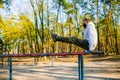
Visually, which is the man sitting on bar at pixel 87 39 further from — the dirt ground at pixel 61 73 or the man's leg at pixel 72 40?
the dirt ground at pixel 61 73

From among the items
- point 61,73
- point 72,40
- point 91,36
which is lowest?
point 61,73

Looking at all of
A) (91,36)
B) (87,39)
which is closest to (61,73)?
(87,39)

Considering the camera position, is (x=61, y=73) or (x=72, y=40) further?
(x=61, y=73)

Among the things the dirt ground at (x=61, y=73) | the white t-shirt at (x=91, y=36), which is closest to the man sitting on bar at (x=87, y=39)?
the white t-shirt at (x=91, y=36)

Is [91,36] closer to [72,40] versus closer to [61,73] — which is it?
[72,40]

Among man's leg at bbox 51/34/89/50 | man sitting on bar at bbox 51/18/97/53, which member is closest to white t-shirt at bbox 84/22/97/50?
man sitting on bar at bbox 51/18/97/53

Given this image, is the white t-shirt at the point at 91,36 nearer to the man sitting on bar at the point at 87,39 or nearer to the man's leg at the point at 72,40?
the man sitting on bar at the point at 87,39

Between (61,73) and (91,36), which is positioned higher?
(91,36)

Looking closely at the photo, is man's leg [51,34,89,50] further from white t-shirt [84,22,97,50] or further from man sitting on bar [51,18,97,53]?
white t-shirt [84,22,97,50]

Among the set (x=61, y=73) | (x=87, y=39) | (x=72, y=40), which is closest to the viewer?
(x=72, y=40)

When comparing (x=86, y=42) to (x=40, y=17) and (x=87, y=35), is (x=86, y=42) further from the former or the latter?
(x=40, y=17)

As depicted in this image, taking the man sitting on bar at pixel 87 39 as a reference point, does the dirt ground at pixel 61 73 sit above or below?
below

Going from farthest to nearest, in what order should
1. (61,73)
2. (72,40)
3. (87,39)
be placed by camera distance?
(61,73)
(87,39)
(72,40)

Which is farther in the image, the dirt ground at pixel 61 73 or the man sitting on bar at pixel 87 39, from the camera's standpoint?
the dirt ground at pixel 61 73
